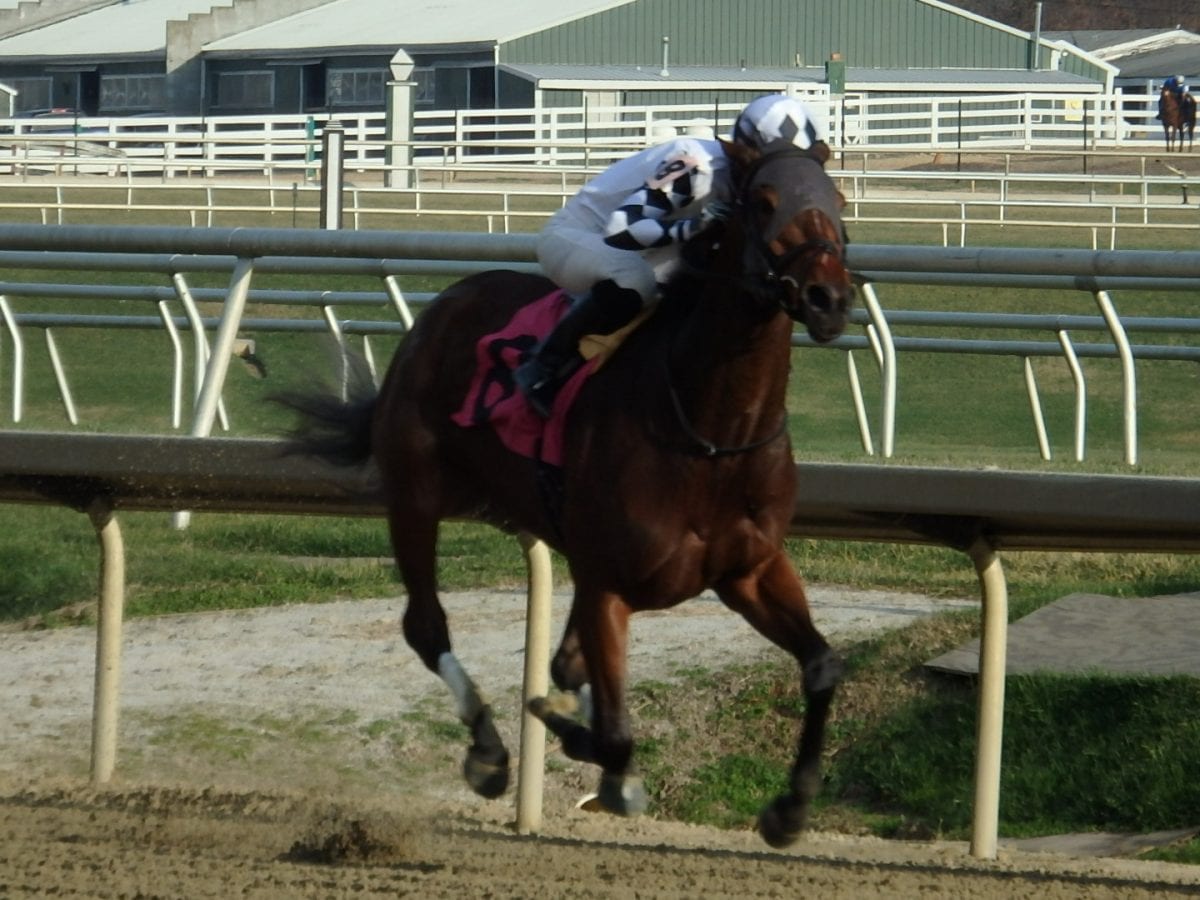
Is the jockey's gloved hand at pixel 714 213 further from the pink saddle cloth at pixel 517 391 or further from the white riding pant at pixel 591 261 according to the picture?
the pink saddle cloth at pixel 517 391

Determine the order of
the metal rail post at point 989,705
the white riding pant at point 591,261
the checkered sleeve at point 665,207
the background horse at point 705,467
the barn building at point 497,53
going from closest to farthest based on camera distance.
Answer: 1. the background horse at point 705,467
2. the checkered sleeve at point 665,207
3. the white riding pant at point 591,261
4. the metal rail post at point 989,705
5. the barn building at point 497,53

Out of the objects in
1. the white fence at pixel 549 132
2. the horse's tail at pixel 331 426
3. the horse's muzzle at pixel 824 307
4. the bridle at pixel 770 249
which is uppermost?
the white fence at pixel 549 132

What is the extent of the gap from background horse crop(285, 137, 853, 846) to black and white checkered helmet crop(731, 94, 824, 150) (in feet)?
0.15

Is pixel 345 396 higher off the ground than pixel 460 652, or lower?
higher

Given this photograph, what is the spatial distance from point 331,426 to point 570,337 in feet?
3.21

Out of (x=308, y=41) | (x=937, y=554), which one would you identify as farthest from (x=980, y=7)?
(x=937, y=554)

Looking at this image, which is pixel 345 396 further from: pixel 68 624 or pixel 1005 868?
pixel 68 624

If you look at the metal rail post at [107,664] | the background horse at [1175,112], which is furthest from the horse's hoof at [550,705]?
the background horse at [1175,112]

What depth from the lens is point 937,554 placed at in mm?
6984

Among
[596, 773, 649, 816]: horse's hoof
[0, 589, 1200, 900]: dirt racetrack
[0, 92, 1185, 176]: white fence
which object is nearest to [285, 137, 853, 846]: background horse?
[596, 773, 649, 816]: horse's hoof

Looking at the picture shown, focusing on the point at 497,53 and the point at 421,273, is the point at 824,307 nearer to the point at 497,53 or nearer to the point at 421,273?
the point at 421,273

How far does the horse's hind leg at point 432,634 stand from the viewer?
12.9 ft

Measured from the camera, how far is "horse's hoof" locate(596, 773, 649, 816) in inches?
135

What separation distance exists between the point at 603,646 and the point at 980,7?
60184 millimetres
